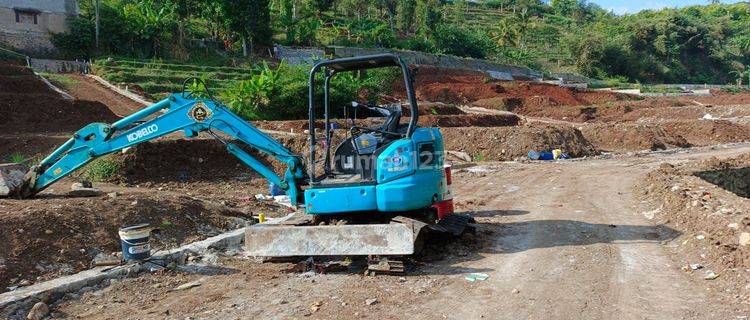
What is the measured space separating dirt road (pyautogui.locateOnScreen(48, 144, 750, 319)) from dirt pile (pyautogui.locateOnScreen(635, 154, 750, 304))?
10.3 inches

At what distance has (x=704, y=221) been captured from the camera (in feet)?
28.0

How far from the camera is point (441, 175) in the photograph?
25.1 feet

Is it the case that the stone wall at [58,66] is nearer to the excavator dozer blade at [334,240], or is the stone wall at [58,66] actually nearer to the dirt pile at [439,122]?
the dirt pile at [439,122]

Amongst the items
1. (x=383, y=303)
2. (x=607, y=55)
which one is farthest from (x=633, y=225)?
(x=607, y=55)

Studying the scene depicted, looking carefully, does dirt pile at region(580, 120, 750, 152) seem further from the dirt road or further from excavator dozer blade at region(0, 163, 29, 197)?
excavator dozer blade at region(0, 163, 29, 197)

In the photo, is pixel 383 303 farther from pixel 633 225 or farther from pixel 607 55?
pixel 607 55

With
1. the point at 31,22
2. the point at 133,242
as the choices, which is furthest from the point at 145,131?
the point at 31,22

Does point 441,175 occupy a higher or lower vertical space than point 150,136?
lower

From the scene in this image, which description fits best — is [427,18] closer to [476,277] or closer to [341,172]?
[341,172]

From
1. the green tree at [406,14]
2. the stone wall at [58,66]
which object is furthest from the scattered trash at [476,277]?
the green tree at [406,14]

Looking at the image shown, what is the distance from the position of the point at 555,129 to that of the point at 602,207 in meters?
11.4

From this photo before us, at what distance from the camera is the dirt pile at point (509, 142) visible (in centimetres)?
2094

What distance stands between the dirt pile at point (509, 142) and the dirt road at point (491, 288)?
11.5 metres

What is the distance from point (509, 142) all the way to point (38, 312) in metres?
17.8
